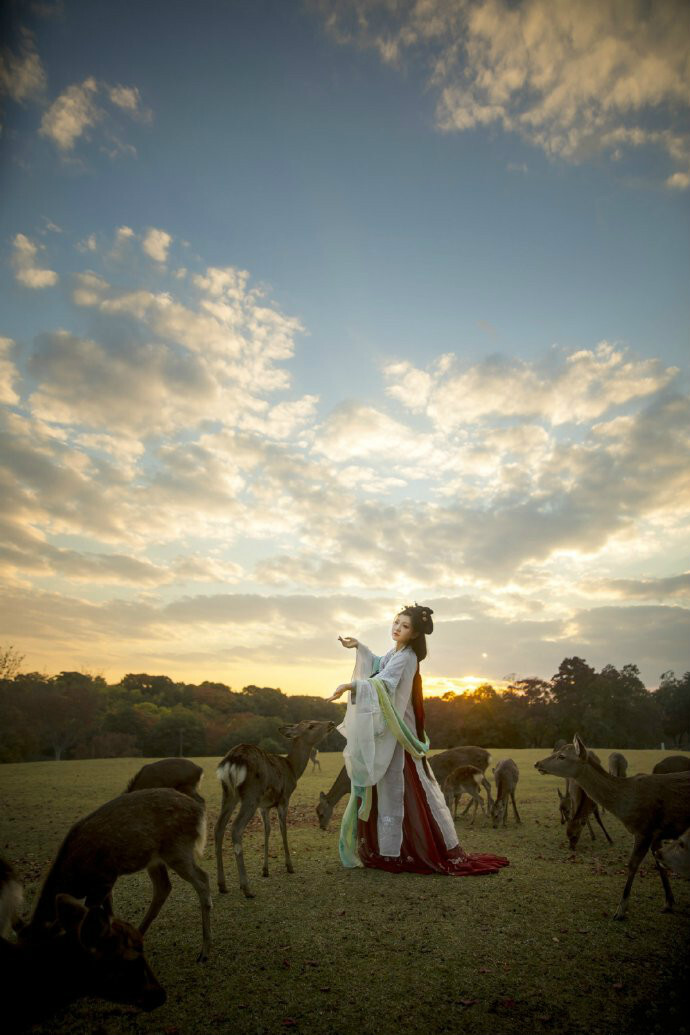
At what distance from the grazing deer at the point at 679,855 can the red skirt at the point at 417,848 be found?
3.27 m

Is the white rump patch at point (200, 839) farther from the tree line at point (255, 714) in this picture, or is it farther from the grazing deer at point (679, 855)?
the tree line at point (255, 714)

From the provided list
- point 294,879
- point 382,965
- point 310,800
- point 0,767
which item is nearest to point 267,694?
point 0,767

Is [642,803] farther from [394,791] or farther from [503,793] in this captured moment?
[503,793]

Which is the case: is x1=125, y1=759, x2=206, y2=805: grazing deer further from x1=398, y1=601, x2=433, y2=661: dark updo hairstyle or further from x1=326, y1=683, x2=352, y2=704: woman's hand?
x1=398, y1=601, x2=433, y2=661: dark updo hairstyle

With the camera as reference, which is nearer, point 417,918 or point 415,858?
point 417,918

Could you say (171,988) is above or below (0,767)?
above

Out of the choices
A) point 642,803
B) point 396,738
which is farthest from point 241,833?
point 642,803

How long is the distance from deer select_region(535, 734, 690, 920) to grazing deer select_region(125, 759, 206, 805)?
17.5 ft

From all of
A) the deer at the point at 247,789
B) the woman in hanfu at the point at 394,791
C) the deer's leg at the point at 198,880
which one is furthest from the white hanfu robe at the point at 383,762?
the deer's leg at the point at 198,880

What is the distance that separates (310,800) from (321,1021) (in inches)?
490

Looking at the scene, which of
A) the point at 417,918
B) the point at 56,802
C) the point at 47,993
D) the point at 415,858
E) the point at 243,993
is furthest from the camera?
the point at 56,802

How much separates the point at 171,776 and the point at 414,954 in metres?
4.54

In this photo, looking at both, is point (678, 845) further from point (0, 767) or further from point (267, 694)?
point (267, 694)

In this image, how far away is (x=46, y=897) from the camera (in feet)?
12.2
